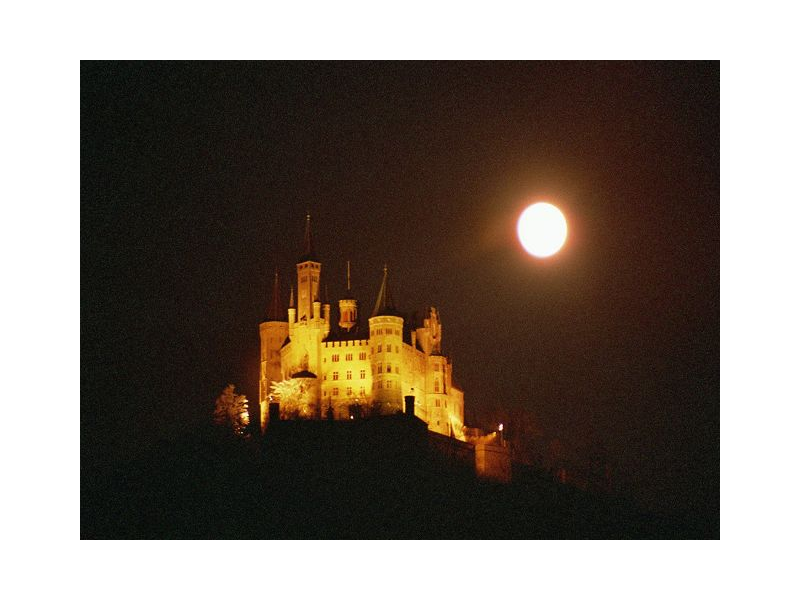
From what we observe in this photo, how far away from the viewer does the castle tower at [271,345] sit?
8025 cm

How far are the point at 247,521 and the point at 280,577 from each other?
2306 centimetres

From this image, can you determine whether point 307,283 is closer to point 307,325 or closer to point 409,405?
point 307,325

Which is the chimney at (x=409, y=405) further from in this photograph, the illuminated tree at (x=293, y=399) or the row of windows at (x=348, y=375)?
the illuminated tree at (x=293, y=399)

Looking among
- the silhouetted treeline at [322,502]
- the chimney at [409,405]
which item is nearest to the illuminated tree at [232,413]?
the silhouetted treeline at [322,502]

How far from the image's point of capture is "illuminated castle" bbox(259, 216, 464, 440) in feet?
257

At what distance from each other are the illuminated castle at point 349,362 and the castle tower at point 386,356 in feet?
0.17

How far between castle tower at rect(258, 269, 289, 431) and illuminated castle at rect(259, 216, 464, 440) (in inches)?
2.1

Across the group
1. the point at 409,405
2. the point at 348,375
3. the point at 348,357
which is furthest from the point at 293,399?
the point at 409,405

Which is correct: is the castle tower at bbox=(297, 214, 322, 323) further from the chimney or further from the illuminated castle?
the chimney

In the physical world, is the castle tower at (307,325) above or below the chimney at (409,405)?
above

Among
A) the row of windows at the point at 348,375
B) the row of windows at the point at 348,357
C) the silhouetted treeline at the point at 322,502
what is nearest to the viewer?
the silhouetted treeline at the point at 322,502

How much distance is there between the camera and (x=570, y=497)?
264 feet

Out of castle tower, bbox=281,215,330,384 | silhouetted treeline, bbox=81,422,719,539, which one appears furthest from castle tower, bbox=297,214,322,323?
silhouetted treeline, bbox=81,422,719,539

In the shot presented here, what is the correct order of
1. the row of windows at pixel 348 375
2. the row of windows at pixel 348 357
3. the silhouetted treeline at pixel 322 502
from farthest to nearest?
the row of windows at pixel 348 357, the row of windows at pixel 348 375, the silhouetted treeline at pixel 322 502
